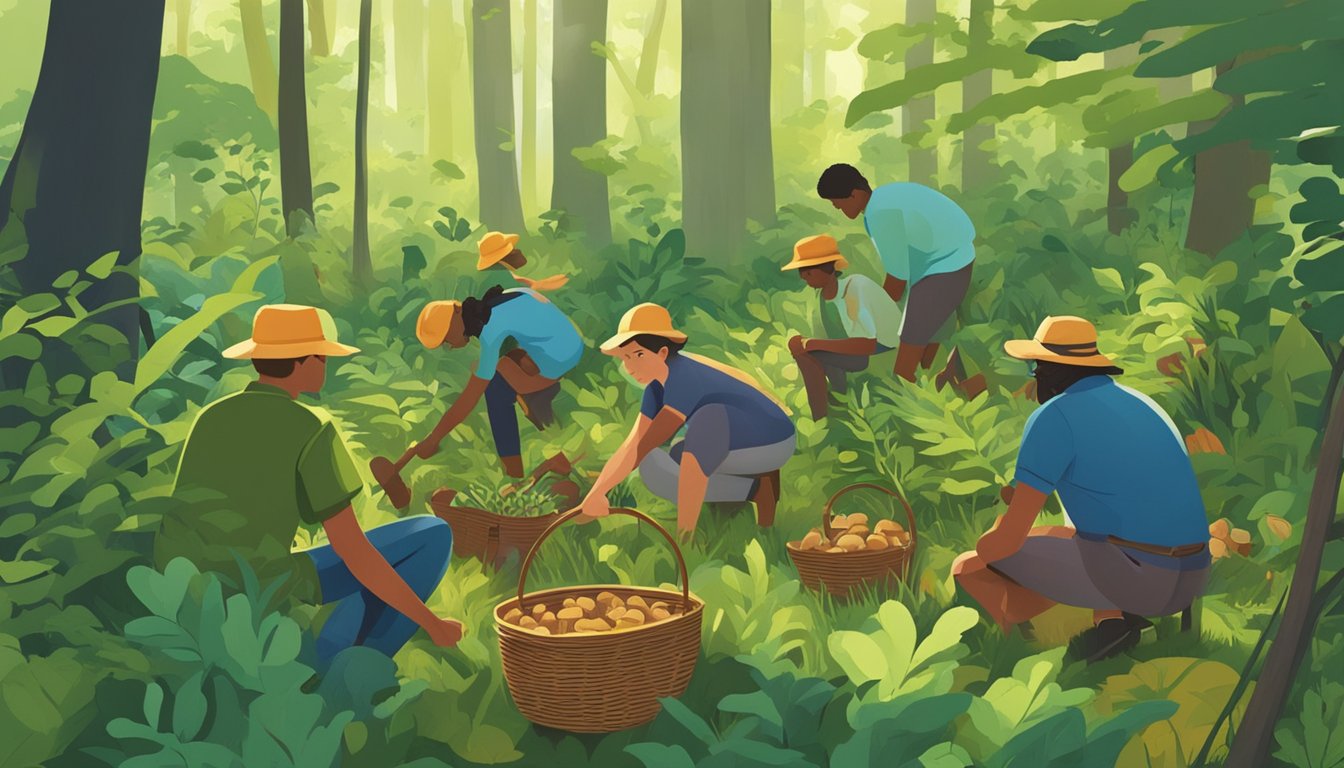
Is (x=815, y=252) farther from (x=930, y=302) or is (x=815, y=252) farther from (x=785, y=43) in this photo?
(x=785, y=43)

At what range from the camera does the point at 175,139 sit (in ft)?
62.3

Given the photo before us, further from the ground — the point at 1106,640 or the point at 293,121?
the point at 293,121

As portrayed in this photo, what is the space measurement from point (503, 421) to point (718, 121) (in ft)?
22.2

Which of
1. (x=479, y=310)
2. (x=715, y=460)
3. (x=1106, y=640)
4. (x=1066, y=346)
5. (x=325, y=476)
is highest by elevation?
(x=1066, y=346)

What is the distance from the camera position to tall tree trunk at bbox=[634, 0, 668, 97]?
3047 cm

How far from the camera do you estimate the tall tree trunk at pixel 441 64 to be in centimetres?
2964

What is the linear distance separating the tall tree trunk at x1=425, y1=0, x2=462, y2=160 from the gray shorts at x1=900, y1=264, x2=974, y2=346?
2353 cm

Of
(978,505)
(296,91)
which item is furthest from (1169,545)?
(296,91)

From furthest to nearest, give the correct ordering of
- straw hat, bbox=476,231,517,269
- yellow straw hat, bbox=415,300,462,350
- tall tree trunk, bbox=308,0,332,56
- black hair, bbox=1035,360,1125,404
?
1. tall tree trunk, bbox=308,0,332,56
2. straw hat, bbox=476,231,517,269
3. yellow straw hat, bbox=415,300,462,350
4. black hair, bbox=1035,360,1125,404

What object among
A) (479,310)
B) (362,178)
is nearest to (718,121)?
(362,178)

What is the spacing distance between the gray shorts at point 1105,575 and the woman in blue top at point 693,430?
180cm

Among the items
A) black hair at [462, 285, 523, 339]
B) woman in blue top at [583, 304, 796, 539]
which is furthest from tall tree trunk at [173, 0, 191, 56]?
woman in blue top at [583, 304, 796, 539]

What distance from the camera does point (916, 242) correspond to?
767 cm

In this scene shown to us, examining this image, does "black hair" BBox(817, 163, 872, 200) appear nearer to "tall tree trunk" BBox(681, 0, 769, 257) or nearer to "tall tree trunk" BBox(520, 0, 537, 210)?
"tall tree trunk" BBox(681, 0, 769, 257)
